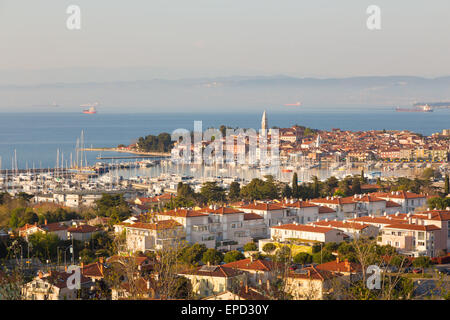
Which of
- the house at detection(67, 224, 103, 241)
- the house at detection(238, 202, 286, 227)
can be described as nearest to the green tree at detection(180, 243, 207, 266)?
the house at detection(67, 224, 103, 241)

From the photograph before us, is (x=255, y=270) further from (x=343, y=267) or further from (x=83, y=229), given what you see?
(x=83, y=229)

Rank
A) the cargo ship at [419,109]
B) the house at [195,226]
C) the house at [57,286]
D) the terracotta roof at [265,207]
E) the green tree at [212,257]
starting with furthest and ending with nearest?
the cargo ship at [419,109], the terracotta roof at [265,207], the house at [195,226], the green tree at [212,257], the house at [57,286]

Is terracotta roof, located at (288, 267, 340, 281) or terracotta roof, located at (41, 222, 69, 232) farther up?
terracotta roof, located at (288, 267, 340, 281)

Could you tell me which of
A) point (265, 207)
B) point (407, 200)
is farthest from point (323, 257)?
point (407, 200)

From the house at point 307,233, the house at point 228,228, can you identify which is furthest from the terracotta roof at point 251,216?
the house at point 307,233

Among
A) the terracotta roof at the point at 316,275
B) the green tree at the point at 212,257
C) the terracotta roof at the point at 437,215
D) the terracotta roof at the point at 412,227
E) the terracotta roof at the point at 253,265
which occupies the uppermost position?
the terracotta roof at the point at 437,215

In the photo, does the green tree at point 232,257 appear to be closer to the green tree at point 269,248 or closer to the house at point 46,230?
the green tree at point 269,248

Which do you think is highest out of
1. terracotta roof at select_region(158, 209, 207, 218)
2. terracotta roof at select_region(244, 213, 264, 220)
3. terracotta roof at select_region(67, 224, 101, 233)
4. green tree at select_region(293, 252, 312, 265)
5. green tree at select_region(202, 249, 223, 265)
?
terracotta roof at select_region(158, 209, 207, 218)

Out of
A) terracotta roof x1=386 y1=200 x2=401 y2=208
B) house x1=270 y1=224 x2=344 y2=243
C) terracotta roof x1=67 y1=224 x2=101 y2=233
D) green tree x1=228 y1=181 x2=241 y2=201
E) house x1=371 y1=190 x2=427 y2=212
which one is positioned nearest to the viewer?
house x1=270 y1=224 x2=344 y2=243

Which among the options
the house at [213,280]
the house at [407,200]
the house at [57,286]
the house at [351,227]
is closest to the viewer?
the house at [57,286]

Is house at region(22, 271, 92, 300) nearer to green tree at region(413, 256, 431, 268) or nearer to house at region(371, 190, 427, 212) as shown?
green tree at region(413, 256, 431, 268)
